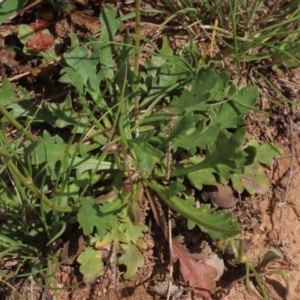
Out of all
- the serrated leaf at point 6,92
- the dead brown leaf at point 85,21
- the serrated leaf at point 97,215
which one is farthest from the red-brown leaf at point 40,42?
the serrated leaf at point 97,215

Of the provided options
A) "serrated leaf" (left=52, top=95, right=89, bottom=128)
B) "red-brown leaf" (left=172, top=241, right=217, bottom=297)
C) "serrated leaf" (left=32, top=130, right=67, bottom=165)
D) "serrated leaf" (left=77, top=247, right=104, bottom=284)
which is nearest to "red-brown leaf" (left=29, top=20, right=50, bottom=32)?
"serrated leaf" (left=52, top=95, right=89, bottom=128)

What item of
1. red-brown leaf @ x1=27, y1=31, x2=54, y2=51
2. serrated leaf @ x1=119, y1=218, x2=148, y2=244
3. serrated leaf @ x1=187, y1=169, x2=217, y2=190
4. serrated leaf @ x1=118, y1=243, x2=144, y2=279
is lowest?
serrated leaf @ x1=118, y1=243, x2=144, y2=279

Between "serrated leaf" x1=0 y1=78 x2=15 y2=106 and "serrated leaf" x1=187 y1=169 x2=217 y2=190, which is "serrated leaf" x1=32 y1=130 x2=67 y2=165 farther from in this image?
"serrated leaf" x1=187 y1=169 x2=217 y2=190

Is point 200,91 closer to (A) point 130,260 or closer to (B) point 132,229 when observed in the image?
(B) point 132,229

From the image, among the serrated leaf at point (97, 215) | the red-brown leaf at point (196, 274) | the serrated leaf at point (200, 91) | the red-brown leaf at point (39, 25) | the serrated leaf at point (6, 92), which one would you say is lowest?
the red-brown leaf at point (196, 274)

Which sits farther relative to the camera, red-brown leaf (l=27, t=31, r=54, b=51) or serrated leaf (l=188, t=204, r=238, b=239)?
red-brown leaf (l=27, t=31, r=54, b=51)

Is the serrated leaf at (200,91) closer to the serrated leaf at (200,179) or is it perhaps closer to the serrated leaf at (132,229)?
the serrated leaf at (200,179)

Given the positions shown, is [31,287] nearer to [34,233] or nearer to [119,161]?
[34,233]
